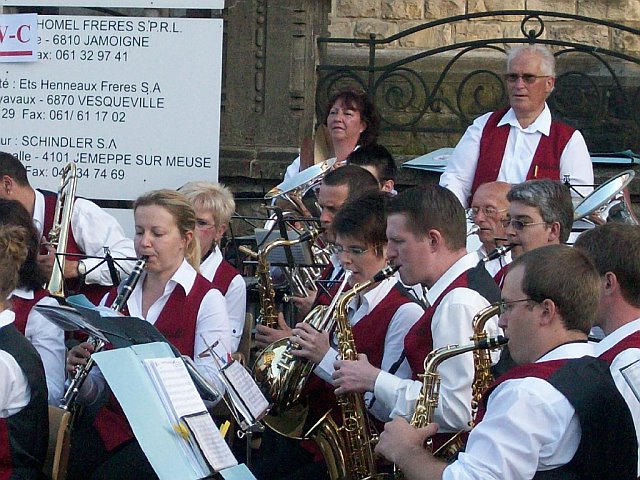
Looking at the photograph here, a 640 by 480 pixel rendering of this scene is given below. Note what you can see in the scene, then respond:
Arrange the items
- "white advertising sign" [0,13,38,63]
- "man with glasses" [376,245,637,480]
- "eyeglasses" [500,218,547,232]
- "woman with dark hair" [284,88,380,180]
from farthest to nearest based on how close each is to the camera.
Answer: "woman with dark hair" [284,88,380,180], "white advertising sign" [0,13,38,63], "eyeglasses" [500,218,547,232], "man with glasses" [376,245,637,480]

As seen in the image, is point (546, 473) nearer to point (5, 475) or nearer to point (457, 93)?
point (5, 475)

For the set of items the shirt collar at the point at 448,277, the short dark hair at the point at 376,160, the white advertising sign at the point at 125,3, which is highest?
the white advertising sign at the point at 125,3

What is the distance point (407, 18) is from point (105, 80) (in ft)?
16.4

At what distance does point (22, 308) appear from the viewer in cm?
464

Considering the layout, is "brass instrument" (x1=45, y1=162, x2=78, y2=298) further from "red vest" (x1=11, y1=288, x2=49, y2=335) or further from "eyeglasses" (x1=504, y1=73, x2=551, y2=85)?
"eyeglasses" (x1=504, y1=73, x2=551, y2=85)

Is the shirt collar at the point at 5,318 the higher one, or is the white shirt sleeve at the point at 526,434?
the shirt collar at the point at 5,318

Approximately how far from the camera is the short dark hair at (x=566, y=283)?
2998mm

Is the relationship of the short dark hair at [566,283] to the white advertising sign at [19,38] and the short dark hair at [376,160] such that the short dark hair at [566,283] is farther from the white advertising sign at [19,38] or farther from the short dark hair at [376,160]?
the white advertising sign at [19,38]

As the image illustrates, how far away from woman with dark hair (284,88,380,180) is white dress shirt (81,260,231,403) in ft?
5.99

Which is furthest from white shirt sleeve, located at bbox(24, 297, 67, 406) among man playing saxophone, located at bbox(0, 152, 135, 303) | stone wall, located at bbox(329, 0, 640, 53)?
stone wall, located at bbox(329, 0, 640, 53)

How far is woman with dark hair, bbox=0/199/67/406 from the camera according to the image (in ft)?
15.1

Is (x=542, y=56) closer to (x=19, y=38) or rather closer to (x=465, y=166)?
(x=465, y=166)

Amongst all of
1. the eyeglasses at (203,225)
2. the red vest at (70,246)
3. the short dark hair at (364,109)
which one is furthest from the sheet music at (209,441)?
the short dark hair at (364,109)

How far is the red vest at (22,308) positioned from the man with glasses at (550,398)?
6.74 feet
